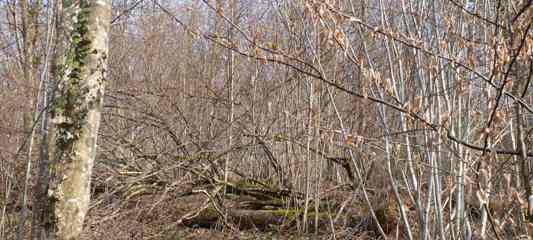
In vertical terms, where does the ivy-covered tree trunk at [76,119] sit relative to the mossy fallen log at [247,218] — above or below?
above

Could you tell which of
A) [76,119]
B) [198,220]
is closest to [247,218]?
[198,220]

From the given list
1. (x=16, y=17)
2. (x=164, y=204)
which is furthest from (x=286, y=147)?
(x=16, y=17)

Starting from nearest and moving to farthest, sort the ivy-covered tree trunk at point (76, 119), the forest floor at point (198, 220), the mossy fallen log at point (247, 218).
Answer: the ivy-covered tree trunk at point (76, 119)
the forest floor at point (198, 220)
the mossy fallen log at point (247, 218)

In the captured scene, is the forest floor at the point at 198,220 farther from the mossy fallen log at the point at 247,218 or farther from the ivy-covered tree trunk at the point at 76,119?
the ivy-covered tree trunk at the point at 76,119

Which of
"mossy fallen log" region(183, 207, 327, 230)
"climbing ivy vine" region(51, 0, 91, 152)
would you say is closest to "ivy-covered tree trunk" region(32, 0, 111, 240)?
"climbing ivy vine" region(51, 0, 91, 152)

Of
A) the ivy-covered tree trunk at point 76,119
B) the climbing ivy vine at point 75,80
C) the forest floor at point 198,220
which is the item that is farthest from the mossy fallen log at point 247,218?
the climbing ivy vine at point 75,80

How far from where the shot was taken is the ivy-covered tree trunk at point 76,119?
11.5ft

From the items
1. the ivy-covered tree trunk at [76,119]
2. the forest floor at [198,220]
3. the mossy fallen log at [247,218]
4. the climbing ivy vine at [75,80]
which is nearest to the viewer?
the ivy-covered tree trunk at [76,119]

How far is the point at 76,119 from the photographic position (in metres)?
3.61

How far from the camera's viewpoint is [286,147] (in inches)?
279

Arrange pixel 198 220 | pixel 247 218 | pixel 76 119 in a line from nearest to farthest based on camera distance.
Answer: pixel 76 119, pixel 247 218, pixel 198 220

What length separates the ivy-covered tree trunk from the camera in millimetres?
3494

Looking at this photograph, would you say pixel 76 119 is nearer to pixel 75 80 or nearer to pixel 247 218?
pixel 75 80

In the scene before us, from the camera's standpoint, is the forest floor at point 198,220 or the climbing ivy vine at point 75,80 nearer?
the climbing ivy vine at point 75,80
